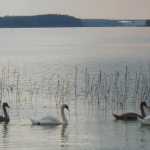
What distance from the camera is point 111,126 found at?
48.1ft

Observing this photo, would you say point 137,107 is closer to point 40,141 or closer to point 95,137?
point 95,137

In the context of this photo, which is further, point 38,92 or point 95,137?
point 38,92

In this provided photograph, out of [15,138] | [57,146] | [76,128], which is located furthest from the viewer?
[76,128]

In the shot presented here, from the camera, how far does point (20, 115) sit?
56.1ft

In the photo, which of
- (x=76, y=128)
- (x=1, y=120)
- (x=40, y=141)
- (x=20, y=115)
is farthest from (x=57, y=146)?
(x=20, y=115)

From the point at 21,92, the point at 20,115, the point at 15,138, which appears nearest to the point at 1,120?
the point at 20,115

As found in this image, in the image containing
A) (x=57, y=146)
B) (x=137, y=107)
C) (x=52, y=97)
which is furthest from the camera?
(x=52, y=97)

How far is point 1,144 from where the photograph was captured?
11.8 meters

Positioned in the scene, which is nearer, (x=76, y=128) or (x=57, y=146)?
(x=57, y=146)

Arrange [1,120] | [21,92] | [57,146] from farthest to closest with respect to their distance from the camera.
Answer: [21,92] < [1,120] < [57,146]

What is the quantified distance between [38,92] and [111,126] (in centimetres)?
1030

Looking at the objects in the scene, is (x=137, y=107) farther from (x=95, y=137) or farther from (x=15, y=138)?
(x=15, y=138)

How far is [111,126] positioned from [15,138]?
399 cm

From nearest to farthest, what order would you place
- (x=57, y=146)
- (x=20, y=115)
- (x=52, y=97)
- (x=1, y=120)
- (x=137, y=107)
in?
1. (x=57, y=146)
2. (x=1, y=120)
3. (x=20, y=115)
4. (x=137, y=107)
5. (x=52, y=97)
